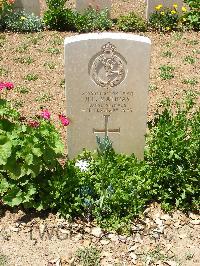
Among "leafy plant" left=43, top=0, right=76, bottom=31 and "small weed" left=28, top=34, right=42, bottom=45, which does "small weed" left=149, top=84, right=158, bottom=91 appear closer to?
"small weed" left=28, top=34, right=42, bottom=45

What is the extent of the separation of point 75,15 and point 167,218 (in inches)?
224

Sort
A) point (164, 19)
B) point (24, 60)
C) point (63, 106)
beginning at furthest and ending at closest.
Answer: point (164, 19)
point (24, 60)
point (63, 106)

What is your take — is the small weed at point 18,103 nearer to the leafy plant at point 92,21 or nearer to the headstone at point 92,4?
the leafy plant at point 92,21

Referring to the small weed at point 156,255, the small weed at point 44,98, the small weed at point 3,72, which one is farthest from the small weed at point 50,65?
the small weed at point 156,255

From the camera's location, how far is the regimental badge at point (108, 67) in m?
5.01

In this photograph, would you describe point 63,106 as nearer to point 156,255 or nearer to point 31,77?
point 31,77

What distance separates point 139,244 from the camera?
5031mm

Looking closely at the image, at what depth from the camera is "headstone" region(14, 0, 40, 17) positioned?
32.6 ft

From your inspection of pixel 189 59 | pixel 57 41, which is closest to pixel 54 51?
pixel 57 41

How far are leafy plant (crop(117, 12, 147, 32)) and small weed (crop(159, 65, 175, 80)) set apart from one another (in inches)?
72.0

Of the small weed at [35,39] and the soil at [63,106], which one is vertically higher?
the small weed at [35,39]

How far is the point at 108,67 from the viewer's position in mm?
5090

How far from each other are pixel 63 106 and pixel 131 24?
3.37 meters

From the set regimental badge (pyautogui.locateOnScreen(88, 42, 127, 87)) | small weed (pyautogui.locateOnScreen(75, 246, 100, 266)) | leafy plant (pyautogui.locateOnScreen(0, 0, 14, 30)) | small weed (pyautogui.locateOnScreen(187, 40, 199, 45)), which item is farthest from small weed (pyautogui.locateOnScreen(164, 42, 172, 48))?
small weed (pyautogui.locateOnScreen(75, 246, 100, 266))
